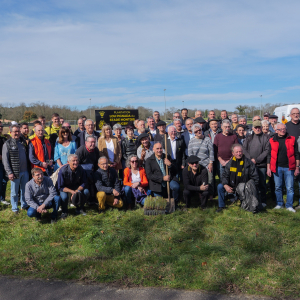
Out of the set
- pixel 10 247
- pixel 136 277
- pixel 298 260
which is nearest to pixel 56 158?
pixel 10 247

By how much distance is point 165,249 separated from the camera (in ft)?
15.4

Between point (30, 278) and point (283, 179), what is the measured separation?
577 centimetres

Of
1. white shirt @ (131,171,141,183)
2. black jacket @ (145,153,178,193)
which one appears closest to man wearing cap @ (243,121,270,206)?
black jacket @ (145,153,178,193)

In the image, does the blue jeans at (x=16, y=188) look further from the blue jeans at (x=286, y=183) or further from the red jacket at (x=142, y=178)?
the blue jeans at (x=286, y=183)

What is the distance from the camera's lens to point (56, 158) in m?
7.16

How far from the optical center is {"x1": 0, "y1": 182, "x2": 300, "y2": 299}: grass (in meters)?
3.86

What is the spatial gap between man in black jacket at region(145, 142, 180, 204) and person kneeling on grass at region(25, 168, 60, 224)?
7.10ft

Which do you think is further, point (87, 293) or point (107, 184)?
point (107, 184)

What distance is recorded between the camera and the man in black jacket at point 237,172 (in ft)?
21.1

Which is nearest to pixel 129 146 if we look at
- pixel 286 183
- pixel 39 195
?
pixel 39 195

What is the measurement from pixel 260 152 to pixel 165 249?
12.0 feet

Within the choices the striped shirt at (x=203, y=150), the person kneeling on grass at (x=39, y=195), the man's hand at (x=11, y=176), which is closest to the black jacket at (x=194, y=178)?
the striped shirt at (x=203, y=150)

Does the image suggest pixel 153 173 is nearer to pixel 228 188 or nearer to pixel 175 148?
pixel 175 148

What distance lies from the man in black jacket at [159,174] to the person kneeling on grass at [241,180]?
108 cm
